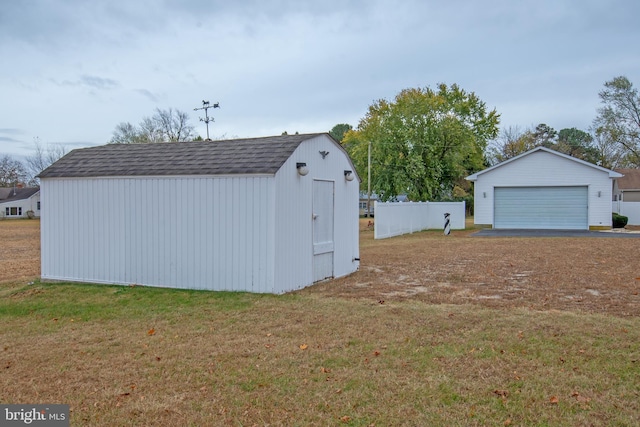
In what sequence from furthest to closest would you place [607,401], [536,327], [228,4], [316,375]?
[228,4], [536,327], [316,375], [607,401]

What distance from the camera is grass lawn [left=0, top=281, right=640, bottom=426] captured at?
3590mm

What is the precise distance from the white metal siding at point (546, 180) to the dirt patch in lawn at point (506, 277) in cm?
772

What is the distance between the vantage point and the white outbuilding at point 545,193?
2261cm

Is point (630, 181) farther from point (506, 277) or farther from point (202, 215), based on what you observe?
point (202, 215)

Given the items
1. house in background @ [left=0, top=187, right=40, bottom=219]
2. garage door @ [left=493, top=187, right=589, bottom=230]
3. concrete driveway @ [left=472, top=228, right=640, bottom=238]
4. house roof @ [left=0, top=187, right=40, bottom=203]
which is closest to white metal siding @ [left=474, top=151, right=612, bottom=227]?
garage door @ [left=493, top=187, right=589, bottom=230]

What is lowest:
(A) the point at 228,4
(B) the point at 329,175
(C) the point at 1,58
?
(B) the point at 329,175

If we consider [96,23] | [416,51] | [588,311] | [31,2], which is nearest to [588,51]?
[416,51]

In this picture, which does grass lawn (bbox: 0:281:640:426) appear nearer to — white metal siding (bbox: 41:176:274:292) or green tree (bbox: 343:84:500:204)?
white metal siding (bbox: 41:176:274:292)

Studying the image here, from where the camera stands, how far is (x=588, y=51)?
49.3 ft

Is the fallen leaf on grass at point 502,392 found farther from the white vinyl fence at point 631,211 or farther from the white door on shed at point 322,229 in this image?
the white vinyl fence at point 631,211

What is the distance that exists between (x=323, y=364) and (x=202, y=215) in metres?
4.52

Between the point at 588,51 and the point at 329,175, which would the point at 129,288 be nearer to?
the point at 329,175

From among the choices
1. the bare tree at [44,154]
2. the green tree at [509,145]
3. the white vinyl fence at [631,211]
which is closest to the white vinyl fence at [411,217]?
the white vinyl fence at [631,211]

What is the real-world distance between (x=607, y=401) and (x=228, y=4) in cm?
1060
